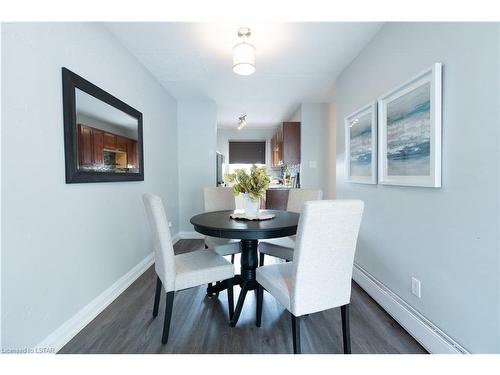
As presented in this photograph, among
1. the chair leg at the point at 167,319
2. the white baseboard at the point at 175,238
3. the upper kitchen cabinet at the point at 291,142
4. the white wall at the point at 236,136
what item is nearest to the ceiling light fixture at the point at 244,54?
the chair leg at the point at 167,319

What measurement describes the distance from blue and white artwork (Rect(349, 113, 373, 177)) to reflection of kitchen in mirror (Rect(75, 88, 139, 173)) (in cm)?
236

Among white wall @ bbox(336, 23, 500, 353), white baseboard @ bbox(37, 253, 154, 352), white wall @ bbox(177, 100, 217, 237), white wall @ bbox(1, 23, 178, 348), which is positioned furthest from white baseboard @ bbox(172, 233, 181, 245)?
white wall @ bbox(336, 23, 500, 353)

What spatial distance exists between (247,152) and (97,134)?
4.98 m

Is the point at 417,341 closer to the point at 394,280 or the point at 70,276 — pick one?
the point at 394,280

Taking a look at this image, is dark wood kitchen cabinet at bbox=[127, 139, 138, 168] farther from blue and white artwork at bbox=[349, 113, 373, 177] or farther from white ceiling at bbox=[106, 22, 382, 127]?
blue and white artwork at bbox=[349, 113, 373, 177]

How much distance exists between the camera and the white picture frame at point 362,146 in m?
2.14

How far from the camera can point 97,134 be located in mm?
1940

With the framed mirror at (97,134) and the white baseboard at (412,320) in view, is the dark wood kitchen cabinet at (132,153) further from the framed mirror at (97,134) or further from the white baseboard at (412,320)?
the white baseboard at (412,320)

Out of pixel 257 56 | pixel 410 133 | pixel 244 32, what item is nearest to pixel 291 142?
pixel 257 56

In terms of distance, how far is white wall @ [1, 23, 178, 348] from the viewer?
124 centimetres

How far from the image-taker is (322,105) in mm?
4293
